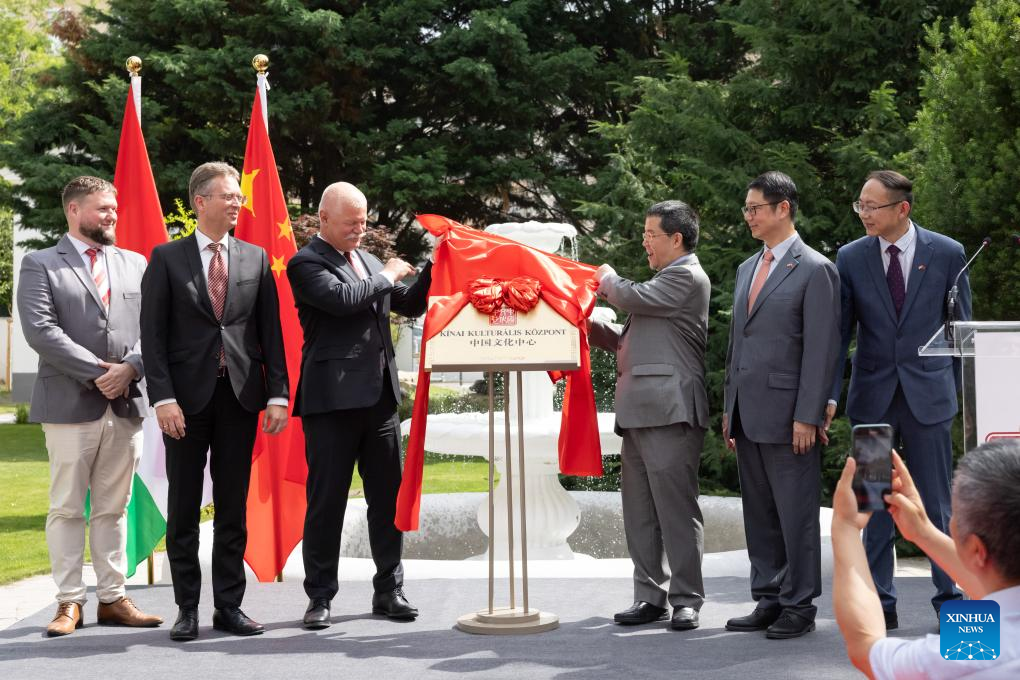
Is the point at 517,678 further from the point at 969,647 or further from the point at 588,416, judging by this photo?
the point at 969,647

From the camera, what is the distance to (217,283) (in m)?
4.92

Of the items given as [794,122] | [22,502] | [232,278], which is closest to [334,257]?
[232,278]

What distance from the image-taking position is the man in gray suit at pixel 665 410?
16.1 feet

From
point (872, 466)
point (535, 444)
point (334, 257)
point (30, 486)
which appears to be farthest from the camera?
point (30, 486)

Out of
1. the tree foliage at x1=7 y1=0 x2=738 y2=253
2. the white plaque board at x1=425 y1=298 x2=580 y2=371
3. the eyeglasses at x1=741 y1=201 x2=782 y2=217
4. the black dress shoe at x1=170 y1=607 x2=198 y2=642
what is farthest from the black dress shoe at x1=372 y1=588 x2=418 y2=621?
the tree foliage at x1=7 y1=0 x2=738 y2=253

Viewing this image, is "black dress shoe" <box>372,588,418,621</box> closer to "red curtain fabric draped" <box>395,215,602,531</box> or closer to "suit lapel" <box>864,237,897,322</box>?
"red curtain fabric draped" <box>395,215,602,531</box>

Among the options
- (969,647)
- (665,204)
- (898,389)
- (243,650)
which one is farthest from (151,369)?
(969,647)

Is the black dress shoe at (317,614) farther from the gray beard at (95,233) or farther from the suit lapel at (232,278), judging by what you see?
the gray beard at (95,233)

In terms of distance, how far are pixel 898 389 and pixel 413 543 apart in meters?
3.88

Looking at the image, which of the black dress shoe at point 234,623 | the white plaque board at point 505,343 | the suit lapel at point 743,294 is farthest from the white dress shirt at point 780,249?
the black dress shoe at point 234,623

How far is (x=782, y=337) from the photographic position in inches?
187

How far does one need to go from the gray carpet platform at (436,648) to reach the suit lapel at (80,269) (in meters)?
1.44

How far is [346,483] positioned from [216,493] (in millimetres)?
567

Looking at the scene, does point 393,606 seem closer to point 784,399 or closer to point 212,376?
point 212,376
